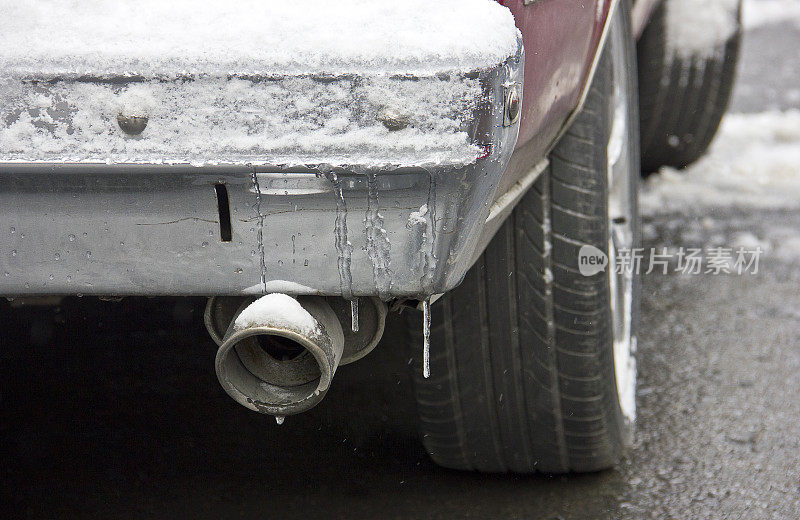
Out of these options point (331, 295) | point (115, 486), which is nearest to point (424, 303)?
point (331, 295)

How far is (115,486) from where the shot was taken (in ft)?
6.59

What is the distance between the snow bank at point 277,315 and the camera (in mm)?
1177

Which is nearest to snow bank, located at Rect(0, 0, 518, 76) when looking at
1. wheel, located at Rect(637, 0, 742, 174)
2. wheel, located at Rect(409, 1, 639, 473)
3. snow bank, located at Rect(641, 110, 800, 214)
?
wheel, located at Rect(409, 1, 639, 473)

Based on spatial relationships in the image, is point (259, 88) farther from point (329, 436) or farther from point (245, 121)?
point (329, 436)

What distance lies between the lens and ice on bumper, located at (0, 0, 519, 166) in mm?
1082

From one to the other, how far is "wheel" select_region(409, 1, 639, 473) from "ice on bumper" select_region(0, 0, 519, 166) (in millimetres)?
718

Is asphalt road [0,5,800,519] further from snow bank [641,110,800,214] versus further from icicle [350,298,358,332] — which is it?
snow bank [641,110,800,214]

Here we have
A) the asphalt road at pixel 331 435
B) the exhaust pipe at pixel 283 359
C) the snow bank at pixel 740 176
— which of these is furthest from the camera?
the snow bank at pixel 740 176

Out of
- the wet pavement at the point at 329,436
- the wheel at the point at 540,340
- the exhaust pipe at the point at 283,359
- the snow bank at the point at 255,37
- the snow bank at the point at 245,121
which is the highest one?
the snow bank at the point at 255,37

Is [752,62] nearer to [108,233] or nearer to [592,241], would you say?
[592,241]

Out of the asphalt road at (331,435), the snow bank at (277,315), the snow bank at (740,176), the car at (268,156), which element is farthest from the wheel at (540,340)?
the snow bank at (740,176)

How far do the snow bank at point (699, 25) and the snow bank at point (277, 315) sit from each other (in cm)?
298

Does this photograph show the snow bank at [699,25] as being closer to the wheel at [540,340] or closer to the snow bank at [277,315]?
the wheel at [540,340]

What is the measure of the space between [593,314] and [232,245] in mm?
917
